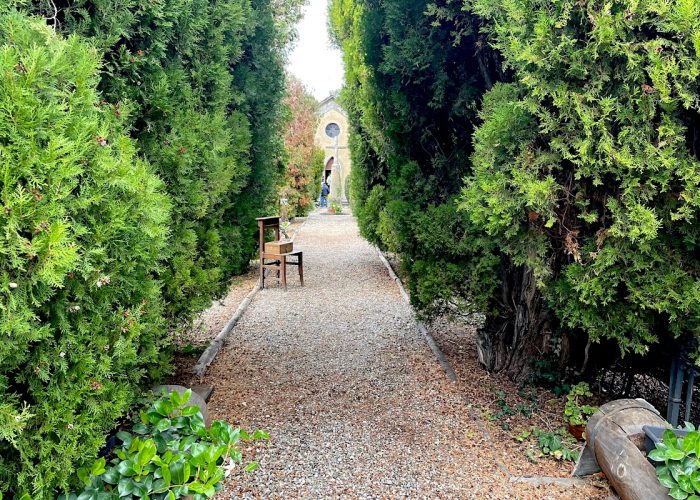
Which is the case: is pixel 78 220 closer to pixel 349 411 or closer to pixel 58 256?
pixel 58 256

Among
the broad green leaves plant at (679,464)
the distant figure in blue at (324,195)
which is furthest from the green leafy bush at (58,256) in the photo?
the distant figure in blue at (324,195)

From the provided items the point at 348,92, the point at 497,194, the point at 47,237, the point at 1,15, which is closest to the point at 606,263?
the point at 497,194

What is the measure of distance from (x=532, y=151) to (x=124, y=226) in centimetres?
224

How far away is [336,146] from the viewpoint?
34.4m

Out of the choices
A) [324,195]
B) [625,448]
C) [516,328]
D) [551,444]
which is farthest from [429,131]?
[324,195]

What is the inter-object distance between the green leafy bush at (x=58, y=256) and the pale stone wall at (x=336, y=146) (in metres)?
30.6

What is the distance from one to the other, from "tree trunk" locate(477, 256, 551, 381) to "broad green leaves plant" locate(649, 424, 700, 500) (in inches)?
62.3

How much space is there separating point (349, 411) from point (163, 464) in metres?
1.99

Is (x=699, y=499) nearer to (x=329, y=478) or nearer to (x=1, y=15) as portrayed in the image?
(x=329, y=478)

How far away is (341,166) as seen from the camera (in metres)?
34.1

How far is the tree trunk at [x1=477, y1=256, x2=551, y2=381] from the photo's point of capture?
3.64m

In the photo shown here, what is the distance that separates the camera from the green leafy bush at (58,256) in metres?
1.46

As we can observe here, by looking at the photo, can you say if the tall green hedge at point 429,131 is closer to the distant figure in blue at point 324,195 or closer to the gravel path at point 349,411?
the gravel path at point 349,411

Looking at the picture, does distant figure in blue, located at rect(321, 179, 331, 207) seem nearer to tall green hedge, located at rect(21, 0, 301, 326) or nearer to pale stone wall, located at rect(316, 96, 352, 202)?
pale stone wall, located at rect(316, 96, 352, 202)
